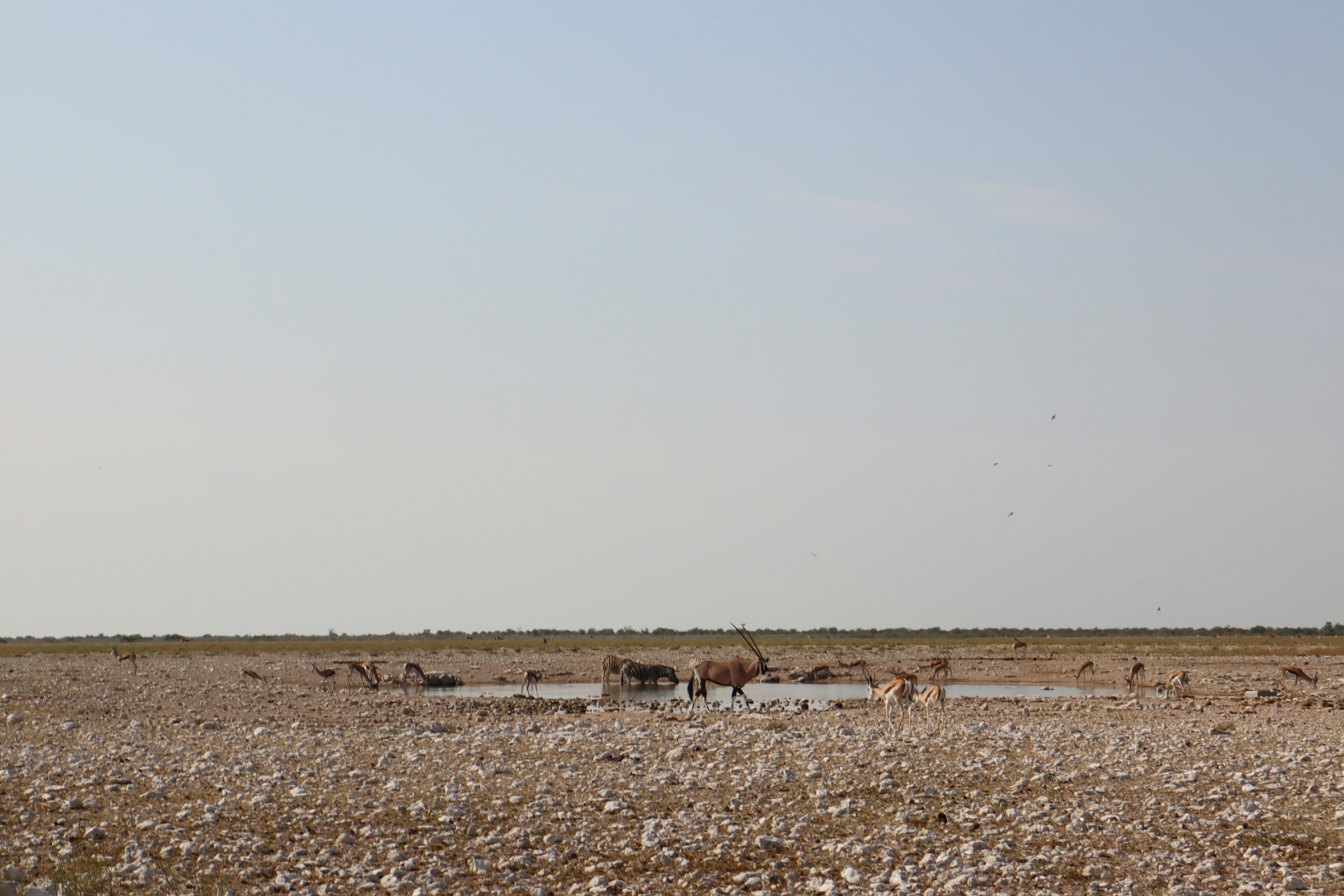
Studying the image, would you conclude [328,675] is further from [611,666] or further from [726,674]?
[726,674]

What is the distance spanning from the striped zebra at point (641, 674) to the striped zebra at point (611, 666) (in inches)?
11.3

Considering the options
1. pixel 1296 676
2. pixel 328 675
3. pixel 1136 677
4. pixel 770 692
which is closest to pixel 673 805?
pixel 770 692

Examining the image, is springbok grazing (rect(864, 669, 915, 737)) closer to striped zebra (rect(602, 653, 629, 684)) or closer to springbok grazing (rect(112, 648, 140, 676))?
striped zebra (rect(602, 653, 629, 684))

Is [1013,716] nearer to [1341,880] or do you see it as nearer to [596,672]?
[1341,880]

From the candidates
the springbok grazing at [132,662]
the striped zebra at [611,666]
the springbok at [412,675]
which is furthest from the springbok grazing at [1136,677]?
the springbok grazing at [132,662]

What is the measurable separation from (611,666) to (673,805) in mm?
30913

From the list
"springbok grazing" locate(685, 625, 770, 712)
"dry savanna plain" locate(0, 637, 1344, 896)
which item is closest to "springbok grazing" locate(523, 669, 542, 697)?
"springbok grazing" locate(685, 625, 770, 712)

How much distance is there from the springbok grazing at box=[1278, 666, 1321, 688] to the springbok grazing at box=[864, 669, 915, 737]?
1716 centimetres

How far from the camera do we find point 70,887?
8.96m

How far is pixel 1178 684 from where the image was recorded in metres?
31.6

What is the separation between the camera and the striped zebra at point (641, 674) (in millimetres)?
41219

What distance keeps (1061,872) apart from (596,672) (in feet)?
128

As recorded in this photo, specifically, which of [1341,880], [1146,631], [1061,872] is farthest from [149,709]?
[1146,631]

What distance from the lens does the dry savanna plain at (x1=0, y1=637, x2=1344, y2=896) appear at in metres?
9.62
